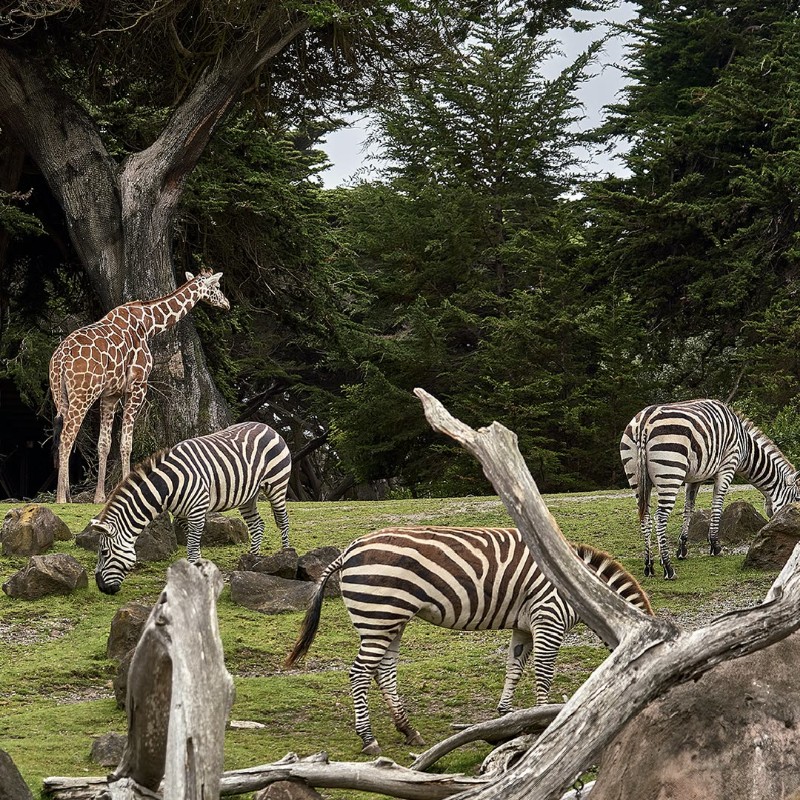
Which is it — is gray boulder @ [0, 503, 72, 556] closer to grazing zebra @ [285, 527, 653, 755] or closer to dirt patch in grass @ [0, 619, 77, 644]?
dirt patch in grass @ [0, 619, 77, 644]

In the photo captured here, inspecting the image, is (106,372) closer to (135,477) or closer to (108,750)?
(135,477)

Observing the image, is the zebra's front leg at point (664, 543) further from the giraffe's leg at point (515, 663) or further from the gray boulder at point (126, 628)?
the gray boulder at point (126, 628)

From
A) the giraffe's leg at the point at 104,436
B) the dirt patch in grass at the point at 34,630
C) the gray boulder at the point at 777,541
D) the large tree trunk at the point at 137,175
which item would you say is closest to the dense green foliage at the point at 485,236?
the large tree trunk at the point at 137,175

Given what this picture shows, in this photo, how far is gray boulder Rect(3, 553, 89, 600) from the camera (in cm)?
1059

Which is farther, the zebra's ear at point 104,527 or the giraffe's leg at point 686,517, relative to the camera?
the giraffe's leg at point 686,517

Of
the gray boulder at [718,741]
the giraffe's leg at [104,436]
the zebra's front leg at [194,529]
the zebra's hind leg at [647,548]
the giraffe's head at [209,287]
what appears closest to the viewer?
the gray boulder at [718,741]

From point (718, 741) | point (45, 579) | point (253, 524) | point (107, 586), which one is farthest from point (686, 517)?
point (718, 741)

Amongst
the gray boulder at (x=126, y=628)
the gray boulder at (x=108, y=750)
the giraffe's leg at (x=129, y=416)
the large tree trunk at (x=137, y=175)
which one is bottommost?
the gray boulder at (x=108, y=750)

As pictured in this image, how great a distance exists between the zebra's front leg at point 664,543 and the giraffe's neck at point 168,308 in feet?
23.4

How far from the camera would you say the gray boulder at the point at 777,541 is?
441 inches

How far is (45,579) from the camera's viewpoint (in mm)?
10617

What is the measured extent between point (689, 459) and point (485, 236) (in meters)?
17.0

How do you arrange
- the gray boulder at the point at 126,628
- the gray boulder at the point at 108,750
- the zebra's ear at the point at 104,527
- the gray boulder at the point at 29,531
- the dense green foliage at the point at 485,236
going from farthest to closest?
1. the dense green foliage at the point at 485,236
2. the gray boulder at the point at 29,531
3. the zebra's ear at the point at 104,527
4. the gray boulder at the point at 126,628
5. the gray boulder at the point at 108,750

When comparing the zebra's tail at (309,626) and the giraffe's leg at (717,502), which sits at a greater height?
the giraffe's leg at (717,502)
